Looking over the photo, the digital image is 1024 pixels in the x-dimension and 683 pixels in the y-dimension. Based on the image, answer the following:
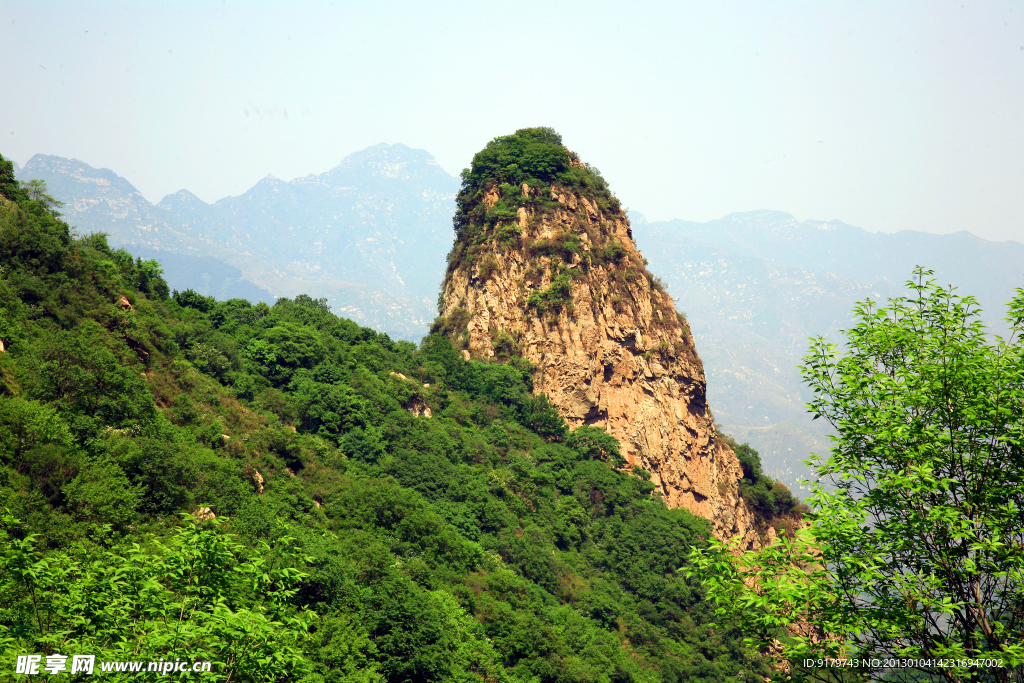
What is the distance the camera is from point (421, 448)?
2040 inches

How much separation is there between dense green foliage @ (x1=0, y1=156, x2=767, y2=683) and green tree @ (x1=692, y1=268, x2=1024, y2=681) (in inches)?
433

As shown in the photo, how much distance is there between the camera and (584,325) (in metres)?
67.8

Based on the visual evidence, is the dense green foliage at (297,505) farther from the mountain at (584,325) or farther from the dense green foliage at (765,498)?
the dense green foliage at (765,498)

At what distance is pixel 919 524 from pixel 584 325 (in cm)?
5535

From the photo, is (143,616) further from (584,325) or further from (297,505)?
(584,325)

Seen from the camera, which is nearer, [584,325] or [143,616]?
[143,616]

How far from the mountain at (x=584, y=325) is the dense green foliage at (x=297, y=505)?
426cm

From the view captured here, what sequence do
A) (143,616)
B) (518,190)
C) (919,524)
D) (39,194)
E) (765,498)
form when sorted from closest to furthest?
(919,524), (143,616), (39,194), (765,498), (518,190)

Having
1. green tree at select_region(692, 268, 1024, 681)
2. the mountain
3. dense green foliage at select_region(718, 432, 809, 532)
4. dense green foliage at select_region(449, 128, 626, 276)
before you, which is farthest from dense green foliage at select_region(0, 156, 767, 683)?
dense green foliage at select_region(449, 128, 626, 276)

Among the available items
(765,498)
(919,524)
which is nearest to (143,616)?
(919,524)

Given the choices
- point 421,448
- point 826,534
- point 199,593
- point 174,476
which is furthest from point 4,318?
point 826,534

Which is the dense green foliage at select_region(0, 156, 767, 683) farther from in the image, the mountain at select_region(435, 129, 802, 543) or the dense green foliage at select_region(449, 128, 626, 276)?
the dense green foliage at select_region(449, 128, 626, 276)

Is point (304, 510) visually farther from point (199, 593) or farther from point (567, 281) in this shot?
point (567, 281)

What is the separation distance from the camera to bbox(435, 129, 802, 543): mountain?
2625 inches
